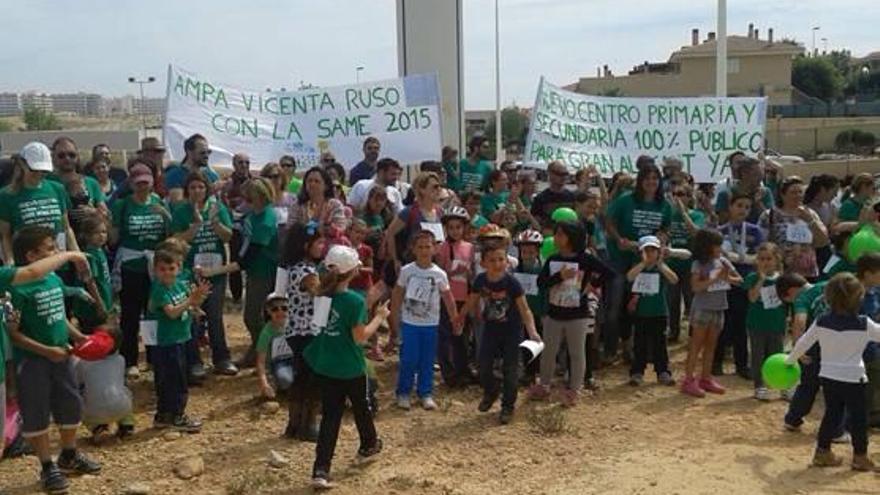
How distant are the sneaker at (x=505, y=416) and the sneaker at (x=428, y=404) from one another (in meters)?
0.58

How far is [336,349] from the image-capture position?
20.3 ft

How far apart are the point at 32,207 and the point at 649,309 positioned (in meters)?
5.20

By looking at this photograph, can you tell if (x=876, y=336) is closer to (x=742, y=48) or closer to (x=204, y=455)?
(x=204, y=455)

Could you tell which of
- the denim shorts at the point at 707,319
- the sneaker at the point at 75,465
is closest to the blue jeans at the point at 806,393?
the denim shorts at the point at 707,319

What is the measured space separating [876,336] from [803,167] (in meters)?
32.4

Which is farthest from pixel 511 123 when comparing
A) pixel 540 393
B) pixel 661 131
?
pixel 540 393

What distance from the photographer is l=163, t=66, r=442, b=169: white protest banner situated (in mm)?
12641

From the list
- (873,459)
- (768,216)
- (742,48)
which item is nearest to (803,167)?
(768,216)

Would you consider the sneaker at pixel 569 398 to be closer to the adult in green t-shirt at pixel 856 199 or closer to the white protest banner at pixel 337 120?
the adult in green t-shirt at pixel 856 199

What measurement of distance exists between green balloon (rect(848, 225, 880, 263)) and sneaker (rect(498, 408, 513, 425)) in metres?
3.16

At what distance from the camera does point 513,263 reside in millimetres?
8250

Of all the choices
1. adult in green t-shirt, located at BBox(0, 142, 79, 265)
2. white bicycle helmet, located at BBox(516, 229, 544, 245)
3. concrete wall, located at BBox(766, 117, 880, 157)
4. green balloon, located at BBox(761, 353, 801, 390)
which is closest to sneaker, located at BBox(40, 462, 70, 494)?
adult in green t-shirt, located at BBox(0, 142, 79, 265)

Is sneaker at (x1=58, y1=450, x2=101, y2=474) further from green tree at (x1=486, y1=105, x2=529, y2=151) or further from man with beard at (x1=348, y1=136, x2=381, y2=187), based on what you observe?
green tree at (x1=486, y1=105, x2=529, y2=151)

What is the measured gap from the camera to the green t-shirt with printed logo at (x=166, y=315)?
7.08 meters
